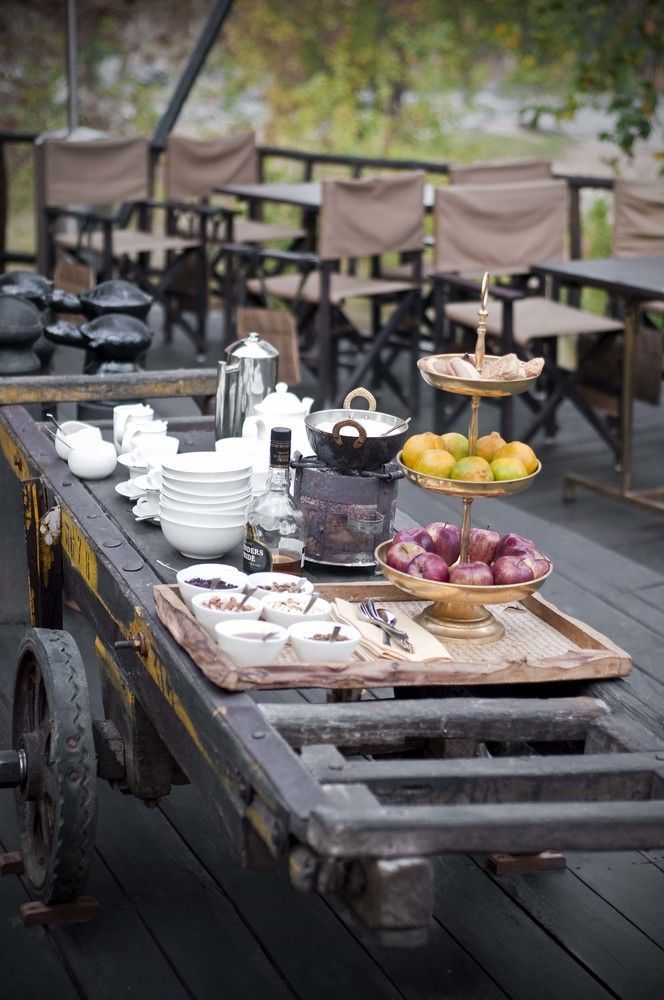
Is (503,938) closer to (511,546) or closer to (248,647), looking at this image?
(511,546)

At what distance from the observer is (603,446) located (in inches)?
209

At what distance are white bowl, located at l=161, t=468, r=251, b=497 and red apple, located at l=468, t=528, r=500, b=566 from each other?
416mm

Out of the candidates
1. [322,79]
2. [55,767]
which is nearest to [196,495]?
[55,767]

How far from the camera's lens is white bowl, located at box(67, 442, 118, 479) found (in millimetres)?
2586

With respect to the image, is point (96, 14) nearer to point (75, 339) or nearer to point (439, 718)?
point (75, 339)

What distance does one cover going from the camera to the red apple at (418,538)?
6.58 feet

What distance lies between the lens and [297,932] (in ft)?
7.18

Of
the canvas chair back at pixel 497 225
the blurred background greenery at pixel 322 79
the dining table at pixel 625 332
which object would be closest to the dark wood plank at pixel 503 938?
the dining table at pixel 625 332

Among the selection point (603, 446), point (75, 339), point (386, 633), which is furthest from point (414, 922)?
point (603, 446)

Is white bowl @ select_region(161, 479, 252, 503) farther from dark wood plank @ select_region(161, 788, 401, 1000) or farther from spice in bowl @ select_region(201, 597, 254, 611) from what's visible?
dark wood plank @ select_region(161, 788, 401, 1000)

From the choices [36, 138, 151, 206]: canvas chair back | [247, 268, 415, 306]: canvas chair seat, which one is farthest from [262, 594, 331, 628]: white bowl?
[36, 138, 151, 206]: canvas chair back

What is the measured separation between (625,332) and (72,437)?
242 cm

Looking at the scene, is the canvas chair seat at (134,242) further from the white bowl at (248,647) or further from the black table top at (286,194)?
the white bowl at (248,647)

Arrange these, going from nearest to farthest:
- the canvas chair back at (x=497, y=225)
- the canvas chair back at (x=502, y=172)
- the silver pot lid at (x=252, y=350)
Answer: the silver pot lid at (x=252, y=350) < the canvas chair back at (x=497, y=225) < the canvas chair back at (x=502, y=172)
